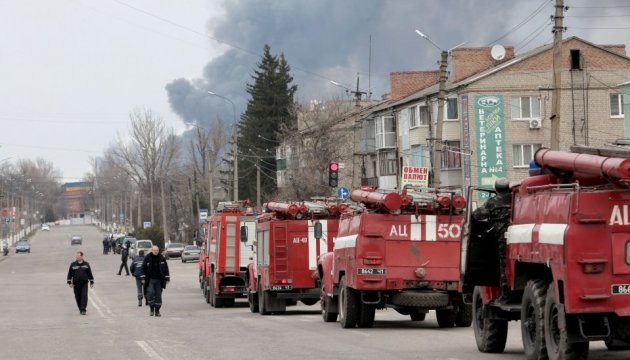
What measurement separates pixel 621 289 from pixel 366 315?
11209 mm

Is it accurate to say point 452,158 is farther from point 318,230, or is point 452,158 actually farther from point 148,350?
point 148,350

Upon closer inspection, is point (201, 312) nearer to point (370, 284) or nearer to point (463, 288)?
point (370, 284)

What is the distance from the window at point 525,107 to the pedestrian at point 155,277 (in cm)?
4130

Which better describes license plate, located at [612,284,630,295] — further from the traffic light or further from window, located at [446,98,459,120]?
window, located at [446,98,459,120]

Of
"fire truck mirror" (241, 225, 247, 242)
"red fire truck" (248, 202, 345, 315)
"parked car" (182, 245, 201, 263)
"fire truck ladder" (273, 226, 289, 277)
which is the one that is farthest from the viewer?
"parked car" (182, 245, 201, 263)

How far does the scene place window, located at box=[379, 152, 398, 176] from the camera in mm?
81475

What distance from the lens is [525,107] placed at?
67875mm

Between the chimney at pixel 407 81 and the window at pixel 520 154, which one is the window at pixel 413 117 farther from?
the window at pixel 520 154

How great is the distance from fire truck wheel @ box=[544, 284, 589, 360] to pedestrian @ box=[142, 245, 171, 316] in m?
17.2

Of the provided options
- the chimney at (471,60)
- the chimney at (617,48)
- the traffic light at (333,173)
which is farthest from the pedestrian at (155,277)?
the chimney at (617,48)

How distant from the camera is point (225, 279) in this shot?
34.9 metres

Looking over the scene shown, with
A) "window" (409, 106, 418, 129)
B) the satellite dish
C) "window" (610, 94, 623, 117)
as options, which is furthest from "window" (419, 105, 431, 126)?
"window" (610, 94, 623, 117)

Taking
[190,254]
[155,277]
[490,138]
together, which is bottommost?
[155,277]

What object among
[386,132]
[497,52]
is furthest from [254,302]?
[386,132]
